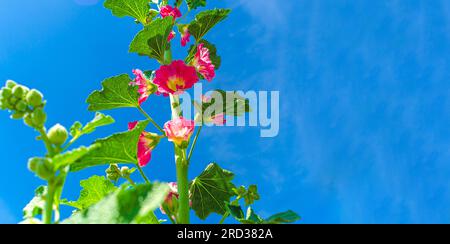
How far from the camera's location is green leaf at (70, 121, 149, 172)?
1.48 metres

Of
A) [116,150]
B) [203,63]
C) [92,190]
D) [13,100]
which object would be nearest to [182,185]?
[116,150]

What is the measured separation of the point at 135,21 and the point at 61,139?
1683mm

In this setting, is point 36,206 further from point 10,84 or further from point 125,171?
point 125,171

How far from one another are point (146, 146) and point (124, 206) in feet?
3.37

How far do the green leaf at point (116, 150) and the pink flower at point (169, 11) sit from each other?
1.08 metres

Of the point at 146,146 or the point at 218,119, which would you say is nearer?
the point at 146,146

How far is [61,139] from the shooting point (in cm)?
107

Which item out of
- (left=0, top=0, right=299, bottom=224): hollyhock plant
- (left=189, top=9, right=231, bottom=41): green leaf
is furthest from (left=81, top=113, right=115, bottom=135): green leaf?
(left=189, top=9, right=231, bottom=41): green leaf

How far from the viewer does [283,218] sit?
1597 mm

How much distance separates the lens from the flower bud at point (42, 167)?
3.17ft

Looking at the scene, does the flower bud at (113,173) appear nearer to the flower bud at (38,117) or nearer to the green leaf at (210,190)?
the green leaf at (210,190)

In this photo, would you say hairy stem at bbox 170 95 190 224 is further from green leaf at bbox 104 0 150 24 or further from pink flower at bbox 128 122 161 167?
green leaf at bbox 104 0 150 24
